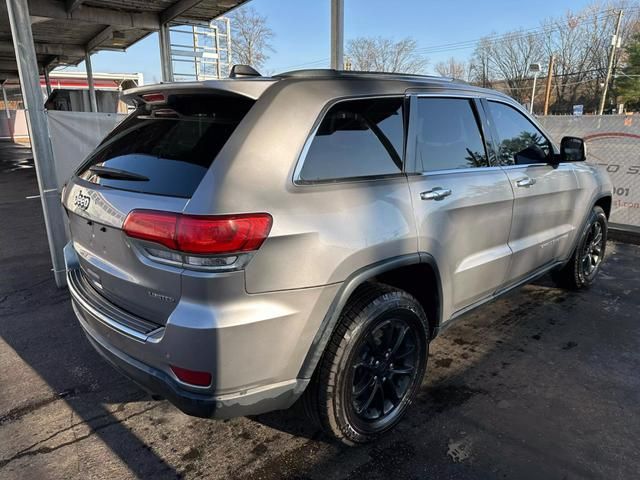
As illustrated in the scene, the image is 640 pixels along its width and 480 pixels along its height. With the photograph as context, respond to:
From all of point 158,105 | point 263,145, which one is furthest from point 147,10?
point 263,145

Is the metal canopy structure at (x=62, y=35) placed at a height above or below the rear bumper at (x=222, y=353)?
above

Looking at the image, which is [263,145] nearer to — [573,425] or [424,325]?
[424,325]

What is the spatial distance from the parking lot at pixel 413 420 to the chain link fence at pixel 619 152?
3544 mm

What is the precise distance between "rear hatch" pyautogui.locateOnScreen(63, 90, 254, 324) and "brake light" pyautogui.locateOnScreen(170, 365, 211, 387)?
8.4 inches

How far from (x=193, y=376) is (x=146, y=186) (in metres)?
0.84

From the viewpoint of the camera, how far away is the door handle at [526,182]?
329cm

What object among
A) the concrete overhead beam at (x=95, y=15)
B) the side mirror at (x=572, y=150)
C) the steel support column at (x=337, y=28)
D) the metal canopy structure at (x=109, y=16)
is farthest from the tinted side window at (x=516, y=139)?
the concrete overhead beam at (x=95, y=15)

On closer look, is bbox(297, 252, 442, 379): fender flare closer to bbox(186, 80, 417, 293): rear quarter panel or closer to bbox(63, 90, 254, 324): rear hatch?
→ bbox(186, 80, 417, 293): rear quarter panel

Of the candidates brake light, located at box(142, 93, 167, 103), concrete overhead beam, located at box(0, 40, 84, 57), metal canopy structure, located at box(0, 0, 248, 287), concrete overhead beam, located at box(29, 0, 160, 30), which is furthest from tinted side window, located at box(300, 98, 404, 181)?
concrete overhead beam, located at box(0, 40, 84, 57)

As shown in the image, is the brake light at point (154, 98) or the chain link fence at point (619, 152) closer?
the brake light at point (154, 98)

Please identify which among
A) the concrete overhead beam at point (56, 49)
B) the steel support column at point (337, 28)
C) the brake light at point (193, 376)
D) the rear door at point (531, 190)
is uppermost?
the concrete overhead beam at point (56, 49)

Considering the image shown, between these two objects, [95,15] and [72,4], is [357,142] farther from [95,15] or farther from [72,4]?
[95,15]

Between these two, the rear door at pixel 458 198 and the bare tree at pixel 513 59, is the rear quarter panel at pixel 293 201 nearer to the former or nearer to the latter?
the rear door at pixel 458 198

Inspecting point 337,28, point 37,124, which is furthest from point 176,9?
point 37,124
